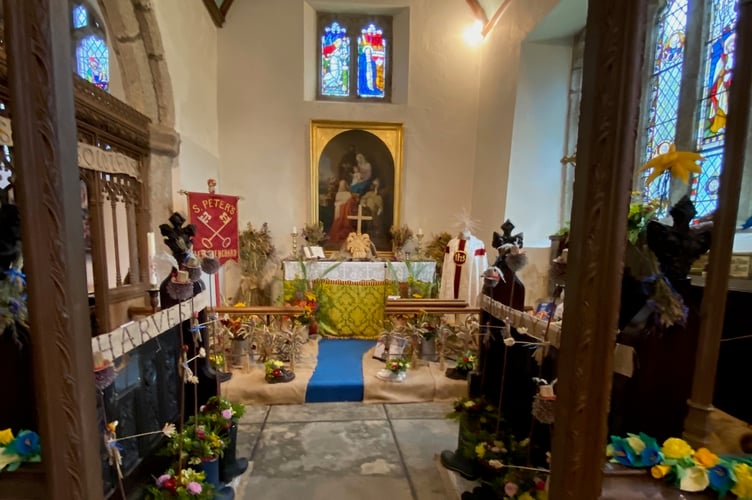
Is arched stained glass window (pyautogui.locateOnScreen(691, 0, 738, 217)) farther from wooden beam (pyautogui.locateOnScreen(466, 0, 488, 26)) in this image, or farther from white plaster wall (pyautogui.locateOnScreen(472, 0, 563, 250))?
wooden beam (pyautogui.locateOnScreen(466, 0, 488, 26))

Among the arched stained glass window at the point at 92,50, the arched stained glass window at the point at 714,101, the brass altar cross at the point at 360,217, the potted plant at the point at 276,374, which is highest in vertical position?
the arched stained glass window at the point at 92,50

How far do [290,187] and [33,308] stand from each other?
16.4 feet

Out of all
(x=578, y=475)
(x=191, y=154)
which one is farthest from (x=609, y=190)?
(x=191, y=154)

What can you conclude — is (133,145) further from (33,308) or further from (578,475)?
(578,475)

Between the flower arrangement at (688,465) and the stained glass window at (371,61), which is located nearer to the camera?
the flower arrangement at (688,465)

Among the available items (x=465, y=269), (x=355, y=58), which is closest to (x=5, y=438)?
(x=465, y=269)

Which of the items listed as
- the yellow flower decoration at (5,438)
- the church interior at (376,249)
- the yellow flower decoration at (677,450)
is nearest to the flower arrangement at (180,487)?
the church interior at (376,249)

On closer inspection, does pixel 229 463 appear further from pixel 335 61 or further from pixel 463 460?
pixel 335 61

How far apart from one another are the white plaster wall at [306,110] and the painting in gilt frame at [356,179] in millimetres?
158

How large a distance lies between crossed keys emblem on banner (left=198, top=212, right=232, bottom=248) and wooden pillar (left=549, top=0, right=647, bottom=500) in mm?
4107

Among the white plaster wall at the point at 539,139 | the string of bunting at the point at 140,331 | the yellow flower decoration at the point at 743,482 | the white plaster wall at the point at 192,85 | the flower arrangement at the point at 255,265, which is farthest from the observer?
the flower arrangement at the point at 255,265

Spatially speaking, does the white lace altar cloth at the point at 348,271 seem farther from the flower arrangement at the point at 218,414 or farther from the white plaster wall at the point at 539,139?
the flower arrangement at the point at 218,414

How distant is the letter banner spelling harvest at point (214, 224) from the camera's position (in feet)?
13.1

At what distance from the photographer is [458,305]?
3.35 metres
